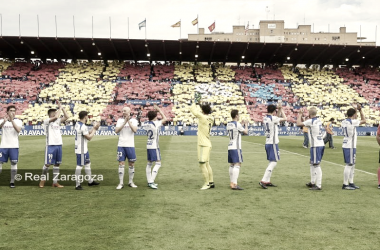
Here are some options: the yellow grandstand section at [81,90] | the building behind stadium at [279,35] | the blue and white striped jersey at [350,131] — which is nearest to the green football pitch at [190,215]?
the blue and white striped jersey at [350,131]

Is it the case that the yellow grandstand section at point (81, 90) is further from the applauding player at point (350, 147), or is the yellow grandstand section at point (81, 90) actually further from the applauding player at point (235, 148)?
the applauding player at point (350, 147)

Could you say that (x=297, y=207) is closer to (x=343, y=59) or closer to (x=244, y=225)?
(x=244, y=225)

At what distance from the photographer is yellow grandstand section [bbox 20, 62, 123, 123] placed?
139 ft

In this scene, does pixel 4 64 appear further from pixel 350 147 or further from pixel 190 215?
pixel 190 215

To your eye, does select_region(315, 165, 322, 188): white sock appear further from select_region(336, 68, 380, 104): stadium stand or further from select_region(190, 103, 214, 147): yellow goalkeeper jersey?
select_region(336, 68, 380, 104): stadium stand

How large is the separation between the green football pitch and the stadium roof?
36691 millimetres

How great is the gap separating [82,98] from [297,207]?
1612 inches

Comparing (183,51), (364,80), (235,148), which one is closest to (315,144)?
(235,148)

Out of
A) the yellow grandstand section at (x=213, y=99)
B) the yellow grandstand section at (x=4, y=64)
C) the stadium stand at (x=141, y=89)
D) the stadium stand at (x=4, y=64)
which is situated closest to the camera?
the yellow grandstand section at (x=213, y=99)

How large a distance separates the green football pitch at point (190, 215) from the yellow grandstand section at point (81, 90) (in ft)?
106

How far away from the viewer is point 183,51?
49875 millimetres

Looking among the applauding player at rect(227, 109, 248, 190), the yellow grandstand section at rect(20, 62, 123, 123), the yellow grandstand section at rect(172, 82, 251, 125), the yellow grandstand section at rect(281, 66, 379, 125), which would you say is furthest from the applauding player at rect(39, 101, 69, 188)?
the yellow grandstand section at rect(281, 66, 379, 125)

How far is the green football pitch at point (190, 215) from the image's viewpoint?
227 inches

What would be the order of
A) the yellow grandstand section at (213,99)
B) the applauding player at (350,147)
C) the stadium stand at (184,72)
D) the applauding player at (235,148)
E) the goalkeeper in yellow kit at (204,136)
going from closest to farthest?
the goalkeeper in yellow kit at (204,136) < the applauding player at (235,148) < the applauding player at (350,147) < the yellow grandstand section at (213,99) < the stadium stand at (184,72)
